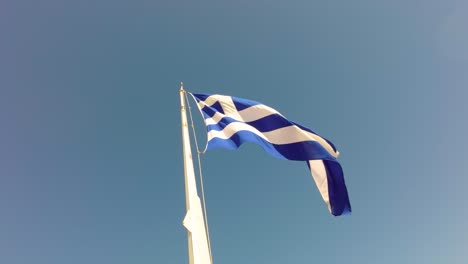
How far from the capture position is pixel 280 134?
10281 mm

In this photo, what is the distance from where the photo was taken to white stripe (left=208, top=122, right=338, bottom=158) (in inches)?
379

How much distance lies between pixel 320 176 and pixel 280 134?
2.02 m

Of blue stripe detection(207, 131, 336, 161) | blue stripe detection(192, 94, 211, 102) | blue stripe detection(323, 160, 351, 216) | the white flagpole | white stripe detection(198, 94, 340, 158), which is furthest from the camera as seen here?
blue stripe detection(192, 94, 211, 102)

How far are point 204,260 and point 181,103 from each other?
484cm

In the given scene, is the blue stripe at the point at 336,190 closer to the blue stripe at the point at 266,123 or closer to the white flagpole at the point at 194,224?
the blue stripe at the point at 266,123

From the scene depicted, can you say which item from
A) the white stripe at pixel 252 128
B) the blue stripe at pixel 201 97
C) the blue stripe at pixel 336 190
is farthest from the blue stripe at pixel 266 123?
the blue stripe at pixel 336 190

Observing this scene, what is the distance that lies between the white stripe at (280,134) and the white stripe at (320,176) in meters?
0.99

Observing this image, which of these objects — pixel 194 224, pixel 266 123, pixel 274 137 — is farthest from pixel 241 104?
pixel 194 224

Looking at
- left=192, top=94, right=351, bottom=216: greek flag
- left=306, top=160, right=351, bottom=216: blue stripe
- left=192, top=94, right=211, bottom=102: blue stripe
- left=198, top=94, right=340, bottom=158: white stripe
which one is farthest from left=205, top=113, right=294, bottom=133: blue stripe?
left=306, top=160, right=351, bottom=216: blue stripe

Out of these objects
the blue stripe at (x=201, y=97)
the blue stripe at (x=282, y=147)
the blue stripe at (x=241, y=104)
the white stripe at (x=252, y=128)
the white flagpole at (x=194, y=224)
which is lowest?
the white flagpole at (x=194, y=224)

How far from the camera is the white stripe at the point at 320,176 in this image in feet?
34.7

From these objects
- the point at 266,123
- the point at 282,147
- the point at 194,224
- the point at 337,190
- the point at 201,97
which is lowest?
the point at 194,224

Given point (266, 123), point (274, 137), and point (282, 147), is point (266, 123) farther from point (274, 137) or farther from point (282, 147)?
point (282, 147)

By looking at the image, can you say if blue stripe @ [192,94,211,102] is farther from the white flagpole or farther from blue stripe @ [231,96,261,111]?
the white flagpole
